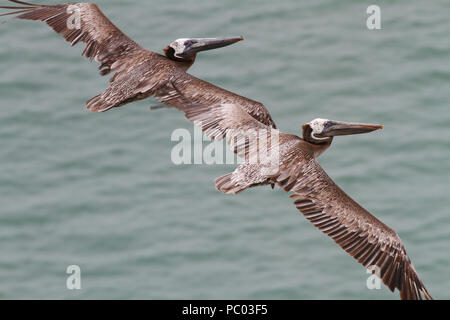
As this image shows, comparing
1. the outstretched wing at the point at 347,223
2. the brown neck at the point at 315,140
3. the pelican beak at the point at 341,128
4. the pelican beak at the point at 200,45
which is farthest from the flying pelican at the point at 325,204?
the pelican beak at the point at 200,45

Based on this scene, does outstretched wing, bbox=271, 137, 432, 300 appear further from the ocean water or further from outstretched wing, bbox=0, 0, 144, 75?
the ocean water

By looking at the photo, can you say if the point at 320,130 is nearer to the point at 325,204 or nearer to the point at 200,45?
the point at 325,204

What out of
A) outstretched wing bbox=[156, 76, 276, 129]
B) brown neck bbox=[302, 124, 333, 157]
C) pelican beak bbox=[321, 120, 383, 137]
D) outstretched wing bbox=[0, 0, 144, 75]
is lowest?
brown neck bbox=[302, 124, 333, 157]

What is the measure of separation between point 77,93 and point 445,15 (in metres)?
7.65

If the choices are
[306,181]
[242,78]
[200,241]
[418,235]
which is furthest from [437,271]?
[306,181]

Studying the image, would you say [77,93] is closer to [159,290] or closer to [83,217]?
[83,217]

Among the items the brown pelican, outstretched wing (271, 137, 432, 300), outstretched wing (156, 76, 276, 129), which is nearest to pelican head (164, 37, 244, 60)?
the brown pelican

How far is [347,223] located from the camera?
37.8 feet

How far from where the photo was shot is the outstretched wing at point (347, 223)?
11391 millimetres

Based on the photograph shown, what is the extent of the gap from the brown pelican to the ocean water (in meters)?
7.55

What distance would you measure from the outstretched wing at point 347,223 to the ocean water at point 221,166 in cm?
794

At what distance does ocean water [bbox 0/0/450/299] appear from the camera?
2030 cm

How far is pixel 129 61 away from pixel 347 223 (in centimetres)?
321

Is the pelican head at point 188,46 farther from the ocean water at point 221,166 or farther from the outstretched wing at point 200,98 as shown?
the ocean water at point 221,166
